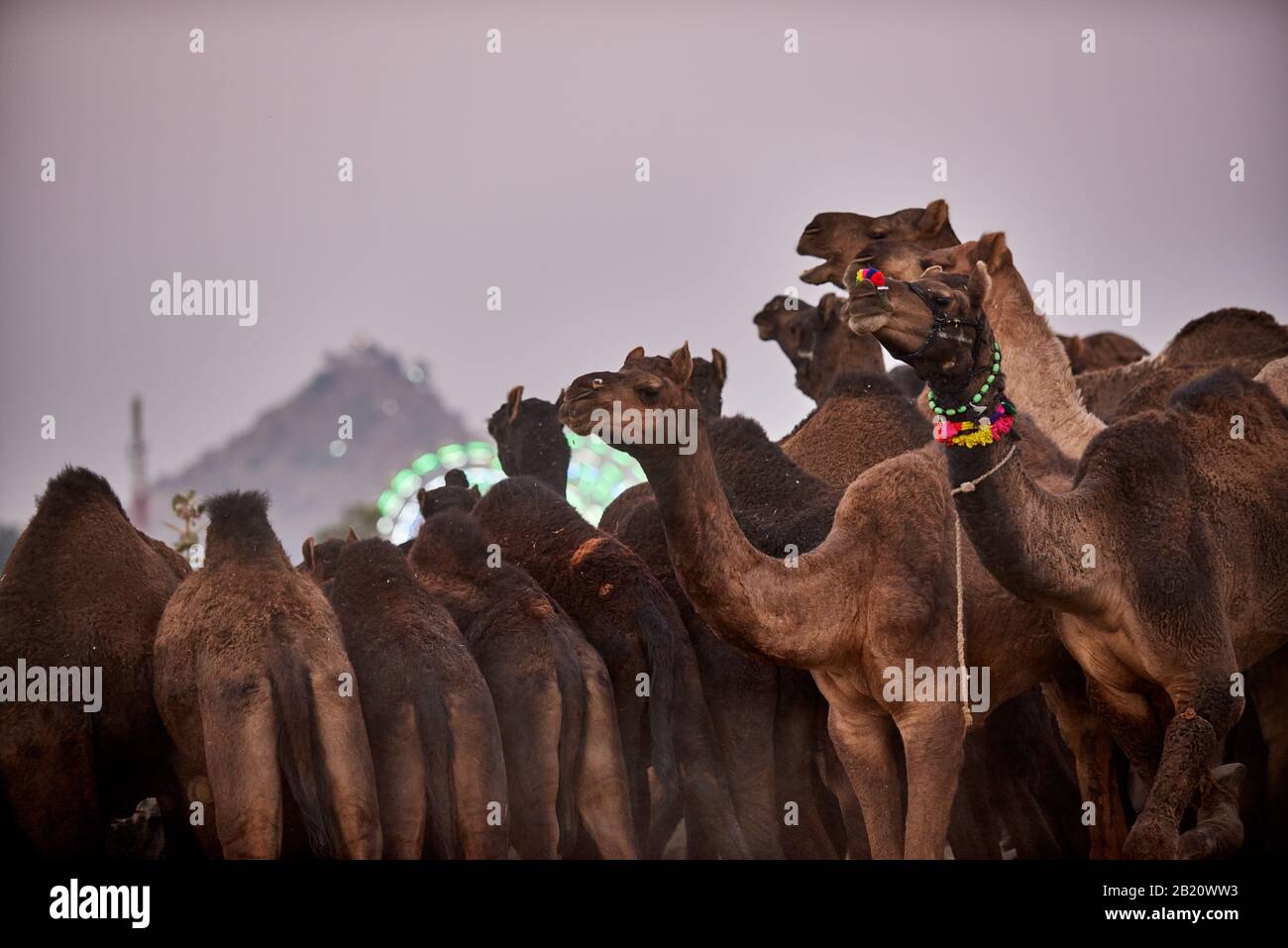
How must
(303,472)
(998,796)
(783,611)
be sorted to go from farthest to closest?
(303,472) < (998,796) < (783,611)

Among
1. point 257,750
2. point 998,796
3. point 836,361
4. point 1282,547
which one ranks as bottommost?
point 998,796

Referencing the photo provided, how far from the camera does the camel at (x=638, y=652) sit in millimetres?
8336

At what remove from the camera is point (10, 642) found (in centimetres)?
763

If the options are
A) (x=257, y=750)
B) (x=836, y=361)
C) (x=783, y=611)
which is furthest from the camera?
(x=836, y=361)

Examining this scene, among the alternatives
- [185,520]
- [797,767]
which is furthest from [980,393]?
[185,520]

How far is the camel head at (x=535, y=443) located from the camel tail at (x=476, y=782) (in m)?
3.56

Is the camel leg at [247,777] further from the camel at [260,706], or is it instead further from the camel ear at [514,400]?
the camel ear at [514,400]

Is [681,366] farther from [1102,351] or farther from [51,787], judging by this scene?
[1102,351]

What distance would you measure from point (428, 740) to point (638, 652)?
4.86 feet

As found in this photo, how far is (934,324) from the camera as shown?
6.38 m

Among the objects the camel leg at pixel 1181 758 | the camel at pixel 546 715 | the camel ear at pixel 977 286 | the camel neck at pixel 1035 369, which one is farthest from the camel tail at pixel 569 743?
the camel neck at pixel 1035 369

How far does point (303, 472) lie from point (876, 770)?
4558cm
